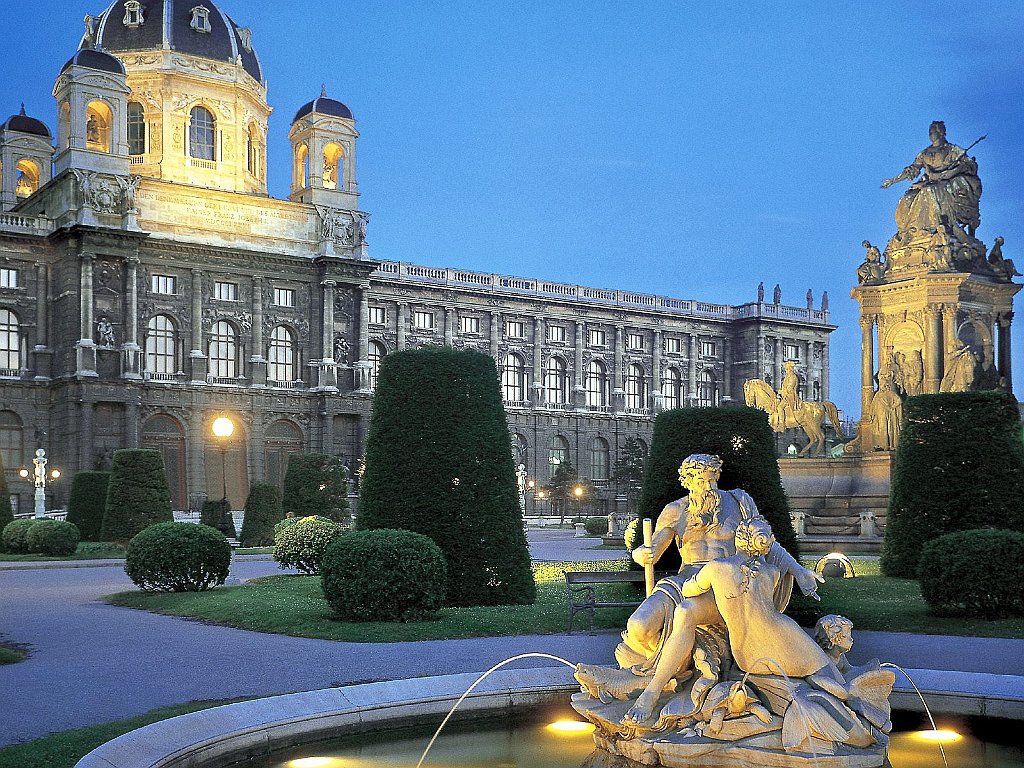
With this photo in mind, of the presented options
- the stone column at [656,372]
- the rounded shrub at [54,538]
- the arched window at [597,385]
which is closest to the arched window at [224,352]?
the arched window at [597,385]

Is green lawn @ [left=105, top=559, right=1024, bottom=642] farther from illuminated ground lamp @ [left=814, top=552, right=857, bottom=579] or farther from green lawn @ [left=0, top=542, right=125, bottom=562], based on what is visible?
green lawn @ [left=0, top=542, right=125, bottom=562]

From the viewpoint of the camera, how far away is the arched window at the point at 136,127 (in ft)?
211

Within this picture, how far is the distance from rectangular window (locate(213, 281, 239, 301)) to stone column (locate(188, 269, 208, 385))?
0.94 m

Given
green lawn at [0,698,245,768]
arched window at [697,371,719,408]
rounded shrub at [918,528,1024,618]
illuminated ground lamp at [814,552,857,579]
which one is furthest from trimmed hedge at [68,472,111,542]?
arched window at [697,371,719,408]

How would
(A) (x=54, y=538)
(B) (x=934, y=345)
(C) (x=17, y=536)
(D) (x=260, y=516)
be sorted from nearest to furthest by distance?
(B) (x=934, y=345) → (A) (x=54, y=538) → (C) (x=17, y=536) → (D) (x=260, y=516)

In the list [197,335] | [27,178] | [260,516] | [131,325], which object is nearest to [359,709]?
[260,516]

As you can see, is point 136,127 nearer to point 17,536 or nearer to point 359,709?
point 17,536

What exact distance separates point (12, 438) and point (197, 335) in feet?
33.7

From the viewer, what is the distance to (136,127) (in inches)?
2534

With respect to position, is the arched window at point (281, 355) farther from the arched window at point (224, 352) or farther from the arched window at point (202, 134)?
the arched window at point (202, 134)

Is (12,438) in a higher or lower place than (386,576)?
higher

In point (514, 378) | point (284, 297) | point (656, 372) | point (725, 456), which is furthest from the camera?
point (656, 372)

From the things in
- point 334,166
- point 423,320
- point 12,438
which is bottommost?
point 12,438

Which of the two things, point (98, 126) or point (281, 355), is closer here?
point (98, 126)
